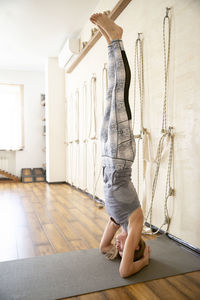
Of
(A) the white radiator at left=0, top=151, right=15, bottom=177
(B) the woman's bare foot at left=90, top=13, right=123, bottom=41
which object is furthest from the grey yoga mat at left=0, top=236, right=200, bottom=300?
(A) the white radiator at left=0, top=151, right=15, bottom=177

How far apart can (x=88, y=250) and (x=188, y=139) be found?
115cm

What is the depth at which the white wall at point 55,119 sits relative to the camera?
620 centimetres

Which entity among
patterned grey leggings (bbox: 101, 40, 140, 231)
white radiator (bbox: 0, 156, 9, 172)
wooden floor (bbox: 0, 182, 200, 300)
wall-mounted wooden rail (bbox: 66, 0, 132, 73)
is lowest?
wooden floor (bbox: 0, 182, 200, 300)

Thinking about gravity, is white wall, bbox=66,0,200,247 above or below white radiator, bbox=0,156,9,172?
above

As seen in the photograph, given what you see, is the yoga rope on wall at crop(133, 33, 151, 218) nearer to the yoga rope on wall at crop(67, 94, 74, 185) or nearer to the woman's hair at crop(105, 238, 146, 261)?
the woman's hair at crop(105, 238, 146, 261)

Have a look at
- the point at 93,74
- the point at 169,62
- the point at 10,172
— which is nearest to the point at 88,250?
the point at 169,62

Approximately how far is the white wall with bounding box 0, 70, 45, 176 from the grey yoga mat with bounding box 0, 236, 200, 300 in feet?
18.7

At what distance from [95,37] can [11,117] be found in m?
4.19

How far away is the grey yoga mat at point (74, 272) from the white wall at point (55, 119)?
4.26 metres

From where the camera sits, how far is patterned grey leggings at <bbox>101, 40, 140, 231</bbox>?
1784 mm

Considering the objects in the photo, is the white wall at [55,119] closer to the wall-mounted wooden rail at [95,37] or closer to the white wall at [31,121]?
the wall-mounted wooden rail at [95,37]

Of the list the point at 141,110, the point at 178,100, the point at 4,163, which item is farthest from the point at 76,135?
the point at 178,100

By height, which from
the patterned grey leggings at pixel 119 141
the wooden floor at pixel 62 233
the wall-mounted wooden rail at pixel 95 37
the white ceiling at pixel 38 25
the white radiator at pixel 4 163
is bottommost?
the wooden floor at pixel 62 233

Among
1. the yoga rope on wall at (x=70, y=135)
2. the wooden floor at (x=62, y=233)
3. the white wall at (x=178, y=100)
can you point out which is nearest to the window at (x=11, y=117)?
the yoga rope on wall at (x=70, y=135)
